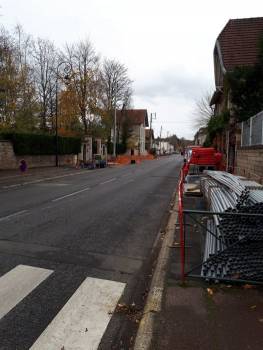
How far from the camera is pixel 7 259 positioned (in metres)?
6.23

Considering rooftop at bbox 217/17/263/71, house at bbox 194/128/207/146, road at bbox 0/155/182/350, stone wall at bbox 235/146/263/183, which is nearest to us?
road at bbox 0/155/182/350

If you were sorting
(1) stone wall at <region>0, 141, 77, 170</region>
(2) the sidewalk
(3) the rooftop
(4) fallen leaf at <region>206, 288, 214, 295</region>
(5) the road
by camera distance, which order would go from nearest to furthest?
1. (2) the sidewalk
2. (5) the road
3. (4) fallen leaf at <region>206, 288, 214, 295</region>
4. (3) the rooftop
5. (1) stone wall at <region>0, 141, 77, 170</region>

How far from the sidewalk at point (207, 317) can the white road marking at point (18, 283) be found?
73.0 inches

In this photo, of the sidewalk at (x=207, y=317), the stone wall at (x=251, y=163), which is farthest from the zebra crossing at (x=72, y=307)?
the stone wall at (x=251, y=163)

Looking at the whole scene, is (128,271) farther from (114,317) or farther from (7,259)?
(7,259)

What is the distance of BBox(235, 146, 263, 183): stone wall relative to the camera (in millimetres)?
11031

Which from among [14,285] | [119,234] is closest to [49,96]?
[119,234]

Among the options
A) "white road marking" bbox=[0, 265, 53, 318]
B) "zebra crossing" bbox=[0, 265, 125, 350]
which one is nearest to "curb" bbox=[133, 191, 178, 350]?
"zebra crossing" bbox=[0, 265, 125, 350]

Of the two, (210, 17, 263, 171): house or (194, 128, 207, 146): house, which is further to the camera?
(194, 128, 207, 146): house

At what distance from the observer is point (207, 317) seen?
411 cm

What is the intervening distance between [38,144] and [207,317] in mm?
30603

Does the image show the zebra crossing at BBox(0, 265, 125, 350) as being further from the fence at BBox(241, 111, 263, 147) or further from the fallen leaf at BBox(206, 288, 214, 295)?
the fence at BBox(241, 111, 263, 147)

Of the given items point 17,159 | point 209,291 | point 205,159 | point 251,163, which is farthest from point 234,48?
point 209,291

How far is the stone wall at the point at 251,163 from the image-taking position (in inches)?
434
